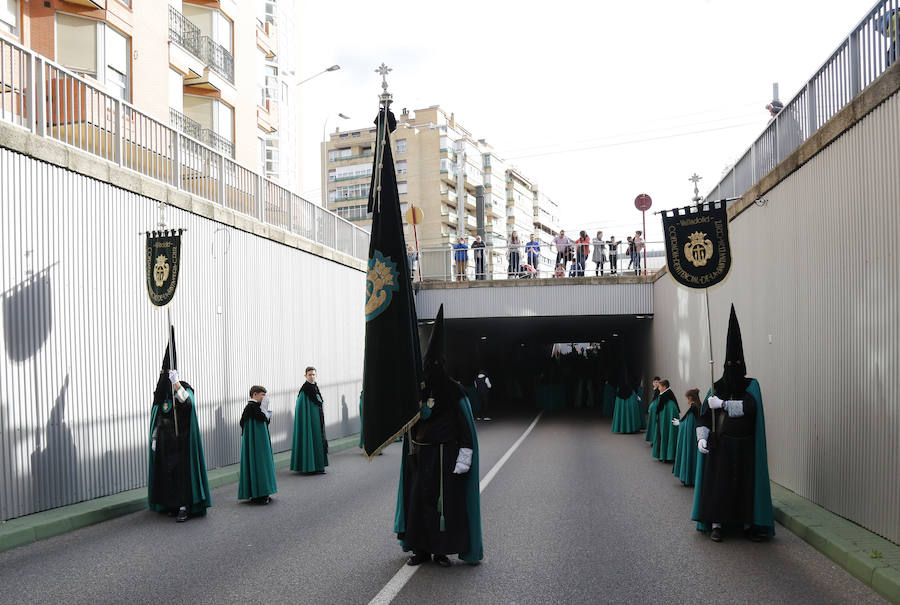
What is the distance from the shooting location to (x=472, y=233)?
95.3m

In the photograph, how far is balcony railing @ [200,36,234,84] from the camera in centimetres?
2761

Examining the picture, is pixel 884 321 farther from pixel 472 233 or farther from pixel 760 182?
pixel 472 233

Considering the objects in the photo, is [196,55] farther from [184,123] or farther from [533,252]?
[533,252]

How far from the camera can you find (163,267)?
35.6 ft

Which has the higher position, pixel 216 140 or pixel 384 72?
pixel 216 140

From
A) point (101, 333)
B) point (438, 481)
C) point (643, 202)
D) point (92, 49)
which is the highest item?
point (92, 49)

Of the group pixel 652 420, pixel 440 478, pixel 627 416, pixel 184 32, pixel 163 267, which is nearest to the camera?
pixel 440 478

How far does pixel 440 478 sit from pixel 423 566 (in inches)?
30.7

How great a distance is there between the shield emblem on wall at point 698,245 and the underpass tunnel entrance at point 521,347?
59.8 feet

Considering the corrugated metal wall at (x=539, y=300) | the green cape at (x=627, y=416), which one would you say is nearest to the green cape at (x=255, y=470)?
the green cape at (x=627, y=416)

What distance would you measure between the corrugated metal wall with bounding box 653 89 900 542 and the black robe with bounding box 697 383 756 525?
1.12 metres

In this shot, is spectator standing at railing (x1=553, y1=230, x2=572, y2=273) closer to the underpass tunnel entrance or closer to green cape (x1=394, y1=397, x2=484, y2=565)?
the underpass tunnel entrance

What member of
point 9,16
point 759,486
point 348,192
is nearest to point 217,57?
point 9,16

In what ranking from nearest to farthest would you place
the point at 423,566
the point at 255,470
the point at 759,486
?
the point at 423,566
the point at 759,486
the point at 255,470
